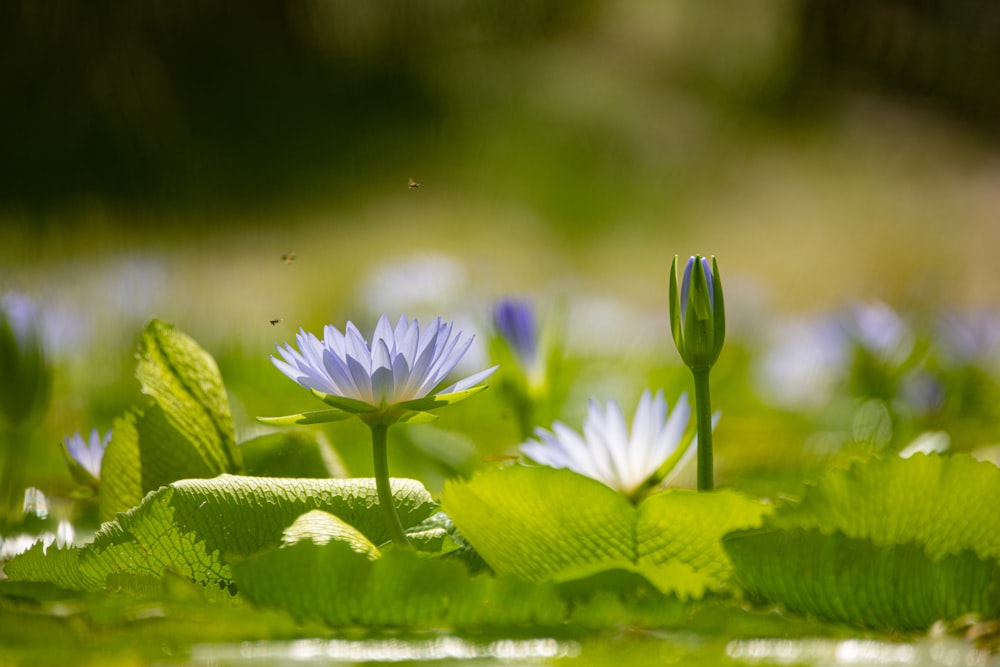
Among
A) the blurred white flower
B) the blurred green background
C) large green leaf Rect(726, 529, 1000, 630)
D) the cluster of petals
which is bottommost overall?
the blurred white flower

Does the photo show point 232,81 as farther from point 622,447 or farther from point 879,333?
point 622,447

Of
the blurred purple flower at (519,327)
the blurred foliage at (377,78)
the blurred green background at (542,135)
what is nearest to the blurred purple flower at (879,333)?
the blurred purple flower at (519,327)

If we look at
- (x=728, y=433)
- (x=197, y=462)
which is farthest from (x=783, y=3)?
(x=197, y=462)

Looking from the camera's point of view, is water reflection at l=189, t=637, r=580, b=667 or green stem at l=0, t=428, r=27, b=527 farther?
green stem at l=0, t=428, r=27, b=527

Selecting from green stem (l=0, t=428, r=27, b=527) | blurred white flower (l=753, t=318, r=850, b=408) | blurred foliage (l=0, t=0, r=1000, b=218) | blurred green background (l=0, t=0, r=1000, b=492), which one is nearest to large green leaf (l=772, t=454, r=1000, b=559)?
green stem (l=0, t=428, r=27, b=527)

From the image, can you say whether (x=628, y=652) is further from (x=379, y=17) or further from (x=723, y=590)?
(x=379, y=17)

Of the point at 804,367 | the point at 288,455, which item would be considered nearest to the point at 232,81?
the point at 804,367

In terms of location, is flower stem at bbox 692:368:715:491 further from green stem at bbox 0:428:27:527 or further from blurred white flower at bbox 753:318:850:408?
blurred white flower at bbox 753:318:850:408
